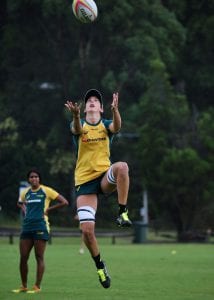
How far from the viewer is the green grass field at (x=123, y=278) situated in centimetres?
1560

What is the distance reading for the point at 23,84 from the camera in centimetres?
6238

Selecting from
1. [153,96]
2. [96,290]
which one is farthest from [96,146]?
[153,96]

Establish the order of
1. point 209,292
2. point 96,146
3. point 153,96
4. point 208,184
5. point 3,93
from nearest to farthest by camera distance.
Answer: point 96,146 < point 209,292 < point 208,184 < point 153,96 < point 3,93

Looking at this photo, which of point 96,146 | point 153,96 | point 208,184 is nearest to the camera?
point 96,146

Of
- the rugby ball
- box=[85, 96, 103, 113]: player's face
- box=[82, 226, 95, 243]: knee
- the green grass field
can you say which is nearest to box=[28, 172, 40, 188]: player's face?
the green grass field

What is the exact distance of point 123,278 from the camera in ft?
64.0

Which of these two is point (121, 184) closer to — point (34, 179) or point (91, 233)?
point (91, 233)

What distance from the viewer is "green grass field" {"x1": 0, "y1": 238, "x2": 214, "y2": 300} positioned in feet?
51.2

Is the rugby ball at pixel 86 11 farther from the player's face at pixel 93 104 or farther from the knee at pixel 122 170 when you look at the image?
the knee at pixel 122 170

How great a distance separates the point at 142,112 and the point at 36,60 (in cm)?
1319

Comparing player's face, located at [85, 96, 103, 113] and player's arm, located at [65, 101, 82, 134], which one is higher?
player's face, located at [85, 96, 103, 113]

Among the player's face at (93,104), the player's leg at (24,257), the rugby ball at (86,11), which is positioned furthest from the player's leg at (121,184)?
the player's leg at (24,257)

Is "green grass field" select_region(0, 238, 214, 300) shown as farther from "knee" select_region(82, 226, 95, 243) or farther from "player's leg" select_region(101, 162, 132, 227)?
"player's leg" select_region(101, 162, 132, 227)

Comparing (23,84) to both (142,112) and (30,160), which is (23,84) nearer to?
(30,160)
